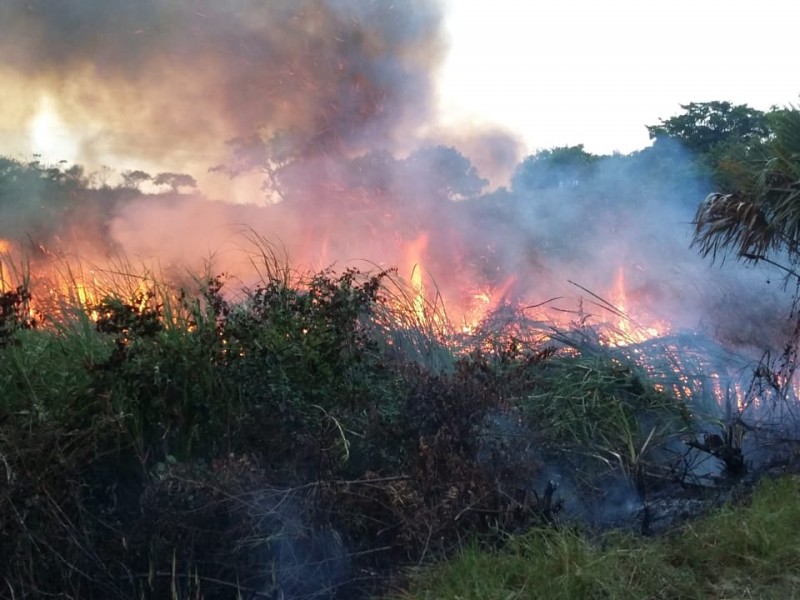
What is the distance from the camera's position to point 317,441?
333cm

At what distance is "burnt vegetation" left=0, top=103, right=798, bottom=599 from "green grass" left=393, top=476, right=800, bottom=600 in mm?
113

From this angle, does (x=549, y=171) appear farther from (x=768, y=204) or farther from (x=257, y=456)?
(x=257, y=456)

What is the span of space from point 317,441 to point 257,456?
0.28 metres

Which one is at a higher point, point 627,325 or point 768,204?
point 768,204

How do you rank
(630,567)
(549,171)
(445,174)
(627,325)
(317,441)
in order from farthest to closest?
(549,171)
(445,174)
(627,325)
(317,441)
(630,567)

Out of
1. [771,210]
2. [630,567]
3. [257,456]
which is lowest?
[630,567]

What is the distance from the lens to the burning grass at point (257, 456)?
2938 mm

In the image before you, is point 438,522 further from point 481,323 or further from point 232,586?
Result: point 481,323

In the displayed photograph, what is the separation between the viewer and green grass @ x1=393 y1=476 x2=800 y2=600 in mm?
2861

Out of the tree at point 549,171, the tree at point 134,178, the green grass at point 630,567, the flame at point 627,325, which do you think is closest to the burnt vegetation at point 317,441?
the green grass at point 630,567

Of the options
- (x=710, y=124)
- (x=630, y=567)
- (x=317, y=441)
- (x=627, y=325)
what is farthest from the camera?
(x=710, y=124)

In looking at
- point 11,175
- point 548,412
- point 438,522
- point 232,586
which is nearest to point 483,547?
point 438,522

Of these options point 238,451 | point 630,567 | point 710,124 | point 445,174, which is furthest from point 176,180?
point 710,124

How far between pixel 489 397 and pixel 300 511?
1047mm
